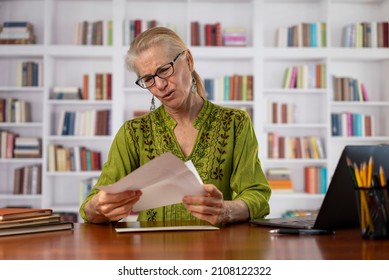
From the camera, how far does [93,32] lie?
5922 mm

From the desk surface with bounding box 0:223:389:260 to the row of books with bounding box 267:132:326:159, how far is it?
14.3 ft

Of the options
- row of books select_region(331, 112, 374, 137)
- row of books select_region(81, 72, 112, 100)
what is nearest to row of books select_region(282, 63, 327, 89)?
row of books select_region(331, 112, 374, 137)

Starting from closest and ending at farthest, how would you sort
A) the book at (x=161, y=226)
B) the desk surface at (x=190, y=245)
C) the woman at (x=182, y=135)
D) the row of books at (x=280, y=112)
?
the desk surface at (x=190, y=245)
the book at (x=161, y=226)
the woman at (x=182, y=135)
the row of books at (x=280, y=112)

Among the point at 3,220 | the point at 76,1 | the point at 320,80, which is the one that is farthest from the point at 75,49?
the point at 3,220

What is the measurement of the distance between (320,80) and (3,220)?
483 cm

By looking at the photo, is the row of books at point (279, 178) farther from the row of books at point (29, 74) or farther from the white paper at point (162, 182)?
the white paper at point (162, 182)

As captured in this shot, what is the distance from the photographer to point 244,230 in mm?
1655

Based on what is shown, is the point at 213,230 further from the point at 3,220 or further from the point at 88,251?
the point at 3,220

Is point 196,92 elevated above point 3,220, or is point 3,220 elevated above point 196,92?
point 196,92

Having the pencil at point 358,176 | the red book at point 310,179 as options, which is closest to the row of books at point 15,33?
the red book at point 310,179

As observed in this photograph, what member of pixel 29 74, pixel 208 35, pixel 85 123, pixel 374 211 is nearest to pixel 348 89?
pixel 208 35

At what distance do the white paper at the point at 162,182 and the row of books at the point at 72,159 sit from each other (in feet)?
14.2

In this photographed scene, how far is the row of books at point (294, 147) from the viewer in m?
5.99

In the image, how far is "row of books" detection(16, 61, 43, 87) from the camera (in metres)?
5.89
